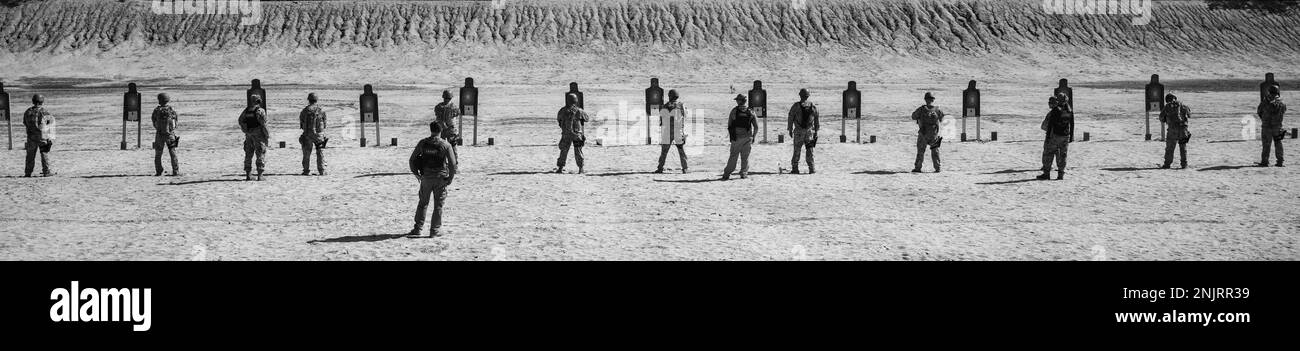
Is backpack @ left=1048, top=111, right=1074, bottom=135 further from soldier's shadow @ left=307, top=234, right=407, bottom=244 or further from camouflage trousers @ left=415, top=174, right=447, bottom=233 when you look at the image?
soldier's shadow @ left=307, top=234, right=407, bottom=244

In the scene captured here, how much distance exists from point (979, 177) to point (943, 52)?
57.9 m

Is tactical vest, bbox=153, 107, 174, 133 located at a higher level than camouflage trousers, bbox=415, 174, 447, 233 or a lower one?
higher

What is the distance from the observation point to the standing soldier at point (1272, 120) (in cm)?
2081

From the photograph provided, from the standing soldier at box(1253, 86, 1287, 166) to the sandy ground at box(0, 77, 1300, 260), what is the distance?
0.61 m

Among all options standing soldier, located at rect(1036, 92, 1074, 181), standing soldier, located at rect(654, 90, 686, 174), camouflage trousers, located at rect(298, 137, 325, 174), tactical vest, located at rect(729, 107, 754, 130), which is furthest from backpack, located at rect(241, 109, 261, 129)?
standing soldier, located at rect(1036, 92, 1074, 181)

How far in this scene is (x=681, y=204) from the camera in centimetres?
1720

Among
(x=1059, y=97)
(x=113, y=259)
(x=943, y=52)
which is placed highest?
(x=943, y=52)

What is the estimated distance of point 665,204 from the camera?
17.2m

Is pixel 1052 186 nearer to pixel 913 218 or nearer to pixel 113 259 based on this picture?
pixel 913 218

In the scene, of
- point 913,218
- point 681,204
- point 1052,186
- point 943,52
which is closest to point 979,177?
point 1052,186
